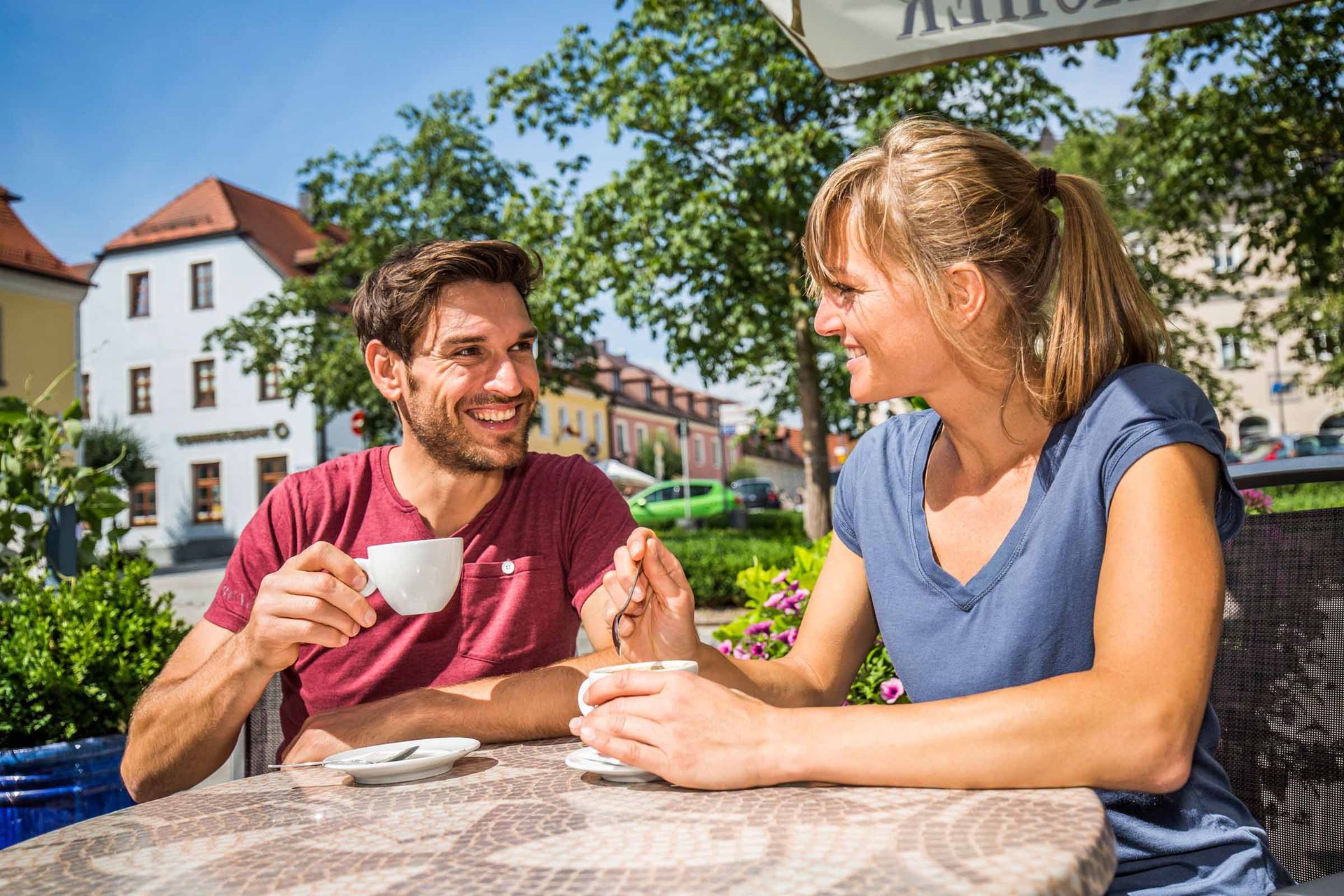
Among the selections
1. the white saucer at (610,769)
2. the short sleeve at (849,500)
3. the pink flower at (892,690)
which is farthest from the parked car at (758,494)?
the white saucer at (610,769)

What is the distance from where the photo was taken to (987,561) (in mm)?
1639

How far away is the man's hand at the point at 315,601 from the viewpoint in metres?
1.53

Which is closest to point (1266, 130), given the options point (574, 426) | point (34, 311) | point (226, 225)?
point (34, 311)

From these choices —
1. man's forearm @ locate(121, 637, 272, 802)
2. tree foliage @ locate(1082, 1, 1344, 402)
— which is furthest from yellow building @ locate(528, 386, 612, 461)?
man's forearm @ locate(121, 637, 272, 802)

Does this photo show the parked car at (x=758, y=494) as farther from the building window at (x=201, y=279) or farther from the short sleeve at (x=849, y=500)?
the short sleeve at (x=849, y=500)

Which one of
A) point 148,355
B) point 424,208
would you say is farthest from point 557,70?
point 148,355

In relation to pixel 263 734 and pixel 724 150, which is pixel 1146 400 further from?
pixel 724 150

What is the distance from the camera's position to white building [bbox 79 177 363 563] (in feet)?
107

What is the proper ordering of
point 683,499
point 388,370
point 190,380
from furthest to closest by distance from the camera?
point 190,380, point 683,499, point 388,370

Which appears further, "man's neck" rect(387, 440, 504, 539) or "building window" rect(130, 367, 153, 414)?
"building window" rect(130, 367, 153, 414)

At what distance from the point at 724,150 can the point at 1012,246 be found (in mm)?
10462

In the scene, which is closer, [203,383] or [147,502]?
[203,383]

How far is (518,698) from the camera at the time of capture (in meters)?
1.80

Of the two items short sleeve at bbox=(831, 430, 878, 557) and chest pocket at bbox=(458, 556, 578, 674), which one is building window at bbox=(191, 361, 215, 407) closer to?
chest pocket at bbox=(458, 556, 578, 674)
